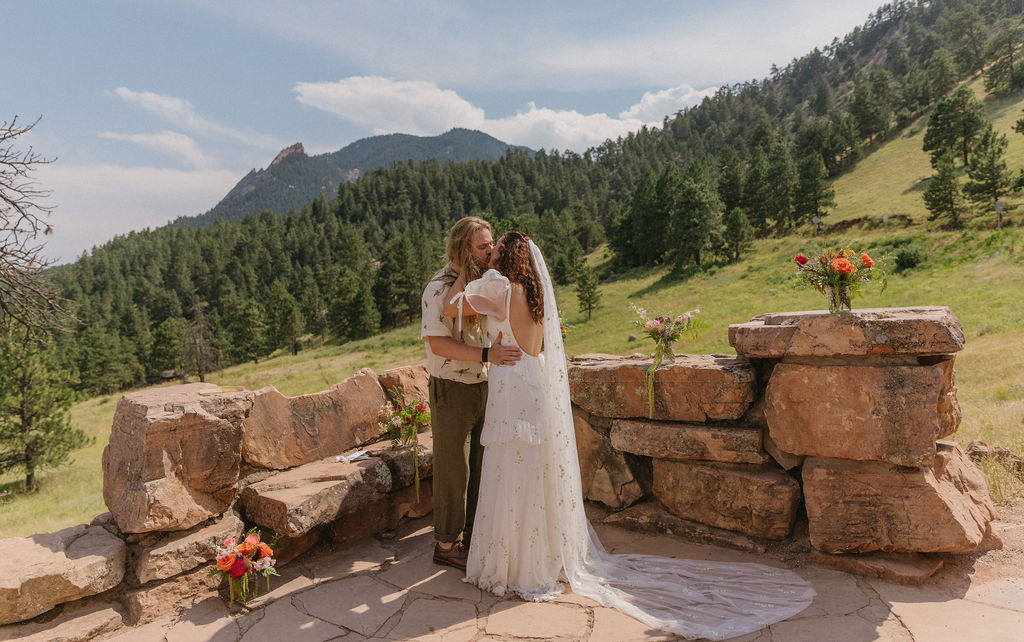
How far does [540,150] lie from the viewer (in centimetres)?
12475

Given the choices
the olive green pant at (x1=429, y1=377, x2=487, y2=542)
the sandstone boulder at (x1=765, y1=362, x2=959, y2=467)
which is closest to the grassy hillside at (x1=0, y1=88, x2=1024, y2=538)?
the sandstone boulder at (x1=765, y1=362, x2=959, y2=467)

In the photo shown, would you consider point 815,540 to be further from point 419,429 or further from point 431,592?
point 419,429

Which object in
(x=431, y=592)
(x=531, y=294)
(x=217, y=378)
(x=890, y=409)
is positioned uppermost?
(x=531, y=294)

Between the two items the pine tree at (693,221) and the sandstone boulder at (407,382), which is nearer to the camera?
the sandstone boulder at (407,382)

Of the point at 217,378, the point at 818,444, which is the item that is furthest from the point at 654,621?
the point at 217,378

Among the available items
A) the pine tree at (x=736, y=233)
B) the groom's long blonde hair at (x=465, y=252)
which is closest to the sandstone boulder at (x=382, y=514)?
the groom's long blonde hair at (x=465, y=252)

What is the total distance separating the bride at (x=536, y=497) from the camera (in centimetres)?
365

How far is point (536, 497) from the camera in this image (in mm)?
3781

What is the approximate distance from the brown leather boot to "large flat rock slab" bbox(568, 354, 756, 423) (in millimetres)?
1660

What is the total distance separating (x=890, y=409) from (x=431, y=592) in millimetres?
3320

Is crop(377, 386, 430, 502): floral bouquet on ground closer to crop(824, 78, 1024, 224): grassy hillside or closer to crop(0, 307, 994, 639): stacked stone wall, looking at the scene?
crop(0, 307, 994, 639): stacked stone wall

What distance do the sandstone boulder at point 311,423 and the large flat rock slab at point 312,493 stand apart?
0.67ft

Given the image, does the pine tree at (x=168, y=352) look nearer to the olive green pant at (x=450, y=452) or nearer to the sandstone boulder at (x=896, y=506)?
the olive green pant at (x=450, y=452)

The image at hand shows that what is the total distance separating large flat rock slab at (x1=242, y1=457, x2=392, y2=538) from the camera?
399 cm
